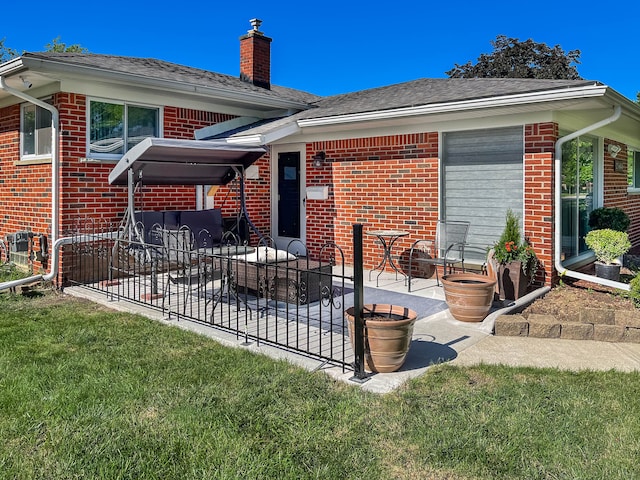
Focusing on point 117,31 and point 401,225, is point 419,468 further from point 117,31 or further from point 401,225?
point 117,31

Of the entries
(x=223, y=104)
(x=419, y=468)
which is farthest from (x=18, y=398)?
(x=223, y=104)

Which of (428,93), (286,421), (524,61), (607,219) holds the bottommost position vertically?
(286,421)

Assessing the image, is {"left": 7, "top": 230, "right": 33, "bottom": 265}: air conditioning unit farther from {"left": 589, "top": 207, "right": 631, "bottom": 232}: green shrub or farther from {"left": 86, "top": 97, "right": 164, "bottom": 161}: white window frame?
{"left": 589, "top": 207, "right": 631, "bottom": 232}: green shrub

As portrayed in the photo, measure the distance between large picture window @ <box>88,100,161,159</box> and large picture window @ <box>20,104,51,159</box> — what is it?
861 mm

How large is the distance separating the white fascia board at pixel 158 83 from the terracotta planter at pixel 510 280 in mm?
5632

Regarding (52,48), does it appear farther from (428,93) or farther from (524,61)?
(428,93)

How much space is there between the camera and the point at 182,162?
746 centimetres

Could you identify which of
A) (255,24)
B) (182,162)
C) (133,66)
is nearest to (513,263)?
(182,162)

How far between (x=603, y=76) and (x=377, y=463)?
40386 millimetres

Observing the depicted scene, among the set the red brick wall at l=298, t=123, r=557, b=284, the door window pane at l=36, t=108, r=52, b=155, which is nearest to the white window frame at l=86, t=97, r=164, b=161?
the door window pane at l=36, t=108, r=52, b=155

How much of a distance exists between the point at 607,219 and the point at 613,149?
2.03 metres

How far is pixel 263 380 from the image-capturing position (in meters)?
4.06

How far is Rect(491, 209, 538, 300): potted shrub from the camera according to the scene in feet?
21.5

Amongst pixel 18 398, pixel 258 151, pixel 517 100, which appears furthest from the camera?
pixel 258 151
